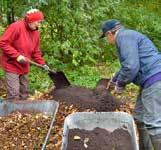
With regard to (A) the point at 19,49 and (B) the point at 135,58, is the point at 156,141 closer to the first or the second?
(B) the point at 135,58

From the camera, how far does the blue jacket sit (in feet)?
18.6

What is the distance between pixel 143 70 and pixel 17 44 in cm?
283

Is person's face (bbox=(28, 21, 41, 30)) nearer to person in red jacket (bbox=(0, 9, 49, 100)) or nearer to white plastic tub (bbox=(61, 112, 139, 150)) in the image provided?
Result: person in red jacket (bbox=(0, 9, 49, 100))

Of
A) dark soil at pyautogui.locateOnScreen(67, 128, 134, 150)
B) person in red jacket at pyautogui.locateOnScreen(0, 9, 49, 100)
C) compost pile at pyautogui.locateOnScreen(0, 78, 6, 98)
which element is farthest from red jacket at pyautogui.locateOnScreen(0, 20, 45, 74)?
dark soil at pyautogui.locateOnScreen(67, 128, 134, 150)

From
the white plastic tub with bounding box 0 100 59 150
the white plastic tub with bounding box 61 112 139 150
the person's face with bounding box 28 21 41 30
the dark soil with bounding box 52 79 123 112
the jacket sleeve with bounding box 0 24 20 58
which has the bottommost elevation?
the dark soil with bounding box 52 79 123 112

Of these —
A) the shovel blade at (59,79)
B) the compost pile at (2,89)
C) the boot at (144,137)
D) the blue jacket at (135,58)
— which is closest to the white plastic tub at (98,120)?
the boot at (144,137)

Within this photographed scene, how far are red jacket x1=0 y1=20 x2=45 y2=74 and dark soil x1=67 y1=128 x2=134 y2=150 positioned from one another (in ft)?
7.28

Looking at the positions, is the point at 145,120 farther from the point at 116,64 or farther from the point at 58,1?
the point at 116,64

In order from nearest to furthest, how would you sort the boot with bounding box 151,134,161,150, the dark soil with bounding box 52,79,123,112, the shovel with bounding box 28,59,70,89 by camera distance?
the boot with bounding box 151,134,161,150 < the dark soil with bounding box 52,79,123,112 < the shovel with bounding box 28,59,70,89

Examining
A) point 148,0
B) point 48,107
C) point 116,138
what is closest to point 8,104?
point 48,107

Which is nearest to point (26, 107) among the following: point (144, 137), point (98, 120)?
point (98, 120)

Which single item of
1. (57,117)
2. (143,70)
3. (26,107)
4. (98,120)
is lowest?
(57,117)

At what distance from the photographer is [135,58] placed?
5660 millimetres

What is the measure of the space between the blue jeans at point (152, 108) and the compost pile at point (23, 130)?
1.47 metres
